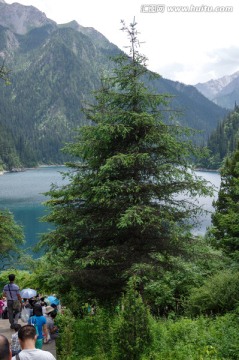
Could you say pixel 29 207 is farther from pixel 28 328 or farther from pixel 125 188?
pixel 28 328

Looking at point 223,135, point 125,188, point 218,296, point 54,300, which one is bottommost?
point 54,300

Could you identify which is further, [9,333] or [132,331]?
[9,333]

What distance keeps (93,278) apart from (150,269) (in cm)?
179

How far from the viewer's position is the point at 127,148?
425 inches

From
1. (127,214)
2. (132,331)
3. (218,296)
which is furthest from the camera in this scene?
(218,296)

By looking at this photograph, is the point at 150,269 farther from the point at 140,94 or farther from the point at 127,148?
the point at 140,94

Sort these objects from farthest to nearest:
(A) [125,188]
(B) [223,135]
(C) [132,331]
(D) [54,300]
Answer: (B) [223,135] → (D) [54,300] → (A) [125,188] → (C) [132,331]

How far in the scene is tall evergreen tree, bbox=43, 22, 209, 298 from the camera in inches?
403

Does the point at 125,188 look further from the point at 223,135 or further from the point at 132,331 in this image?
the point at 223,135

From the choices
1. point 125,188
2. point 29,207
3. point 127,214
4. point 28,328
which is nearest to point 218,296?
point 127,214

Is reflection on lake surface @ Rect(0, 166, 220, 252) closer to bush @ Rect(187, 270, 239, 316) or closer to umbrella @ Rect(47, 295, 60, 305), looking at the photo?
umbrella @ Rect(47, 295, 60, 305)

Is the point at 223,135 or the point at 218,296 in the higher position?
the point at 223,135

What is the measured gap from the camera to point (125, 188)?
10.2m

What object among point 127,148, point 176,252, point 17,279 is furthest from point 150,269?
point 17,279
